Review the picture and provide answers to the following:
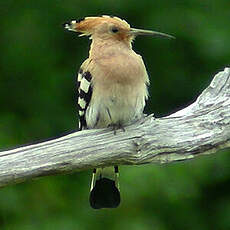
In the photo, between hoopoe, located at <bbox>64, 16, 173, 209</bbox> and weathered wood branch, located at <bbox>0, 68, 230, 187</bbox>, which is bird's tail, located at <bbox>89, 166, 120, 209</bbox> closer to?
hoopoe, located at <bbox>64, 16, 173, 209</bbox>

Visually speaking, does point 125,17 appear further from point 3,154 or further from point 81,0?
point 3,154

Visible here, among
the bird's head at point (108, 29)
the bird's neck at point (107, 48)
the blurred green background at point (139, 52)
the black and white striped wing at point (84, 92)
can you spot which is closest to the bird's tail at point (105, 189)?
the black and white striped wing at point (84, 92)

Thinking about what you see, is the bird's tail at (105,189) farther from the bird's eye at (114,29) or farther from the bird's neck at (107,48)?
the bird's eye at (114,29)

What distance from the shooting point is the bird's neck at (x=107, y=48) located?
23.3ft

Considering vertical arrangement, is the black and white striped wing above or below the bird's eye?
below

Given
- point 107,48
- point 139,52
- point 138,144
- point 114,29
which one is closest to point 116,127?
point 138,144

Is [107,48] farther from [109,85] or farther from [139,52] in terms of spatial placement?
[139,52]

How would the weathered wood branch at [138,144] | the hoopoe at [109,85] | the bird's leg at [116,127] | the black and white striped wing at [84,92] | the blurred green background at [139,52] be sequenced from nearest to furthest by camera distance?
the weathered wood branch at [138,144]
the bird's leg at [116,127]
the hoopoe at [109,85]
the black and white striped wing at [84,92]
the blurred green background at [139,52]

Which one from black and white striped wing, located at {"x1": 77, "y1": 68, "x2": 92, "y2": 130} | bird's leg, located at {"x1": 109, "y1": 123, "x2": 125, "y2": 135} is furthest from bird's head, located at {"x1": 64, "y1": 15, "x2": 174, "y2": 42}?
bird's leg, located at {"x1": 109, "y1": 123, "x2": 125, "y2": 135}

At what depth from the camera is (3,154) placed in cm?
631

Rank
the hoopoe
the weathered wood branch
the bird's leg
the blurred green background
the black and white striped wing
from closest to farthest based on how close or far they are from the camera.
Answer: the weathered wood branch → the bird's leg → the hoopoe → the black and white striped wing → the blurred green background

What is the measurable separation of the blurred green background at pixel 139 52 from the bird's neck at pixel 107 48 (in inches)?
80.5

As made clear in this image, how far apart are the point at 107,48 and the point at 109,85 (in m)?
0.29

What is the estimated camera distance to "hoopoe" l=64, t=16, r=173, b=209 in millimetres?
6961
